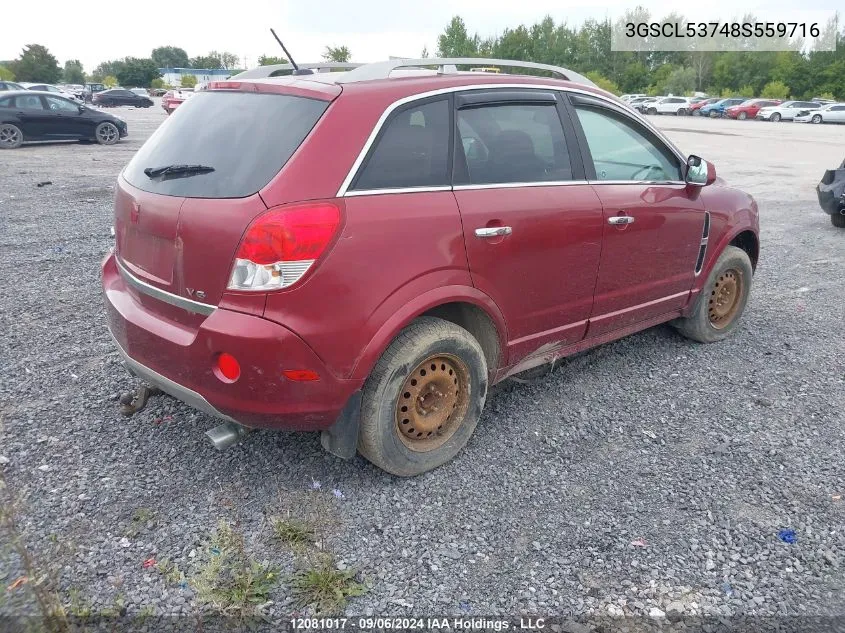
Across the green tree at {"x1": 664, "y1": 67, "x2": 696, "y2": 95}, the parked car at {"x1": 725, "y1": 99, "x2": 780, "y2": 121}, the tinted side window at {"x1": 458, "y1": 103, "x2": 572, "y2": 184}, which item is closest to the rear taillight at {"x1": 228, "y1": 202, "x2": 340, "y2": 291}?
the tinted side window at {"x1": 458, "y1": 103, "x2": 572, "y2": 184}

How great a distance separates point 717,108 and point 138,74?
75206 millimetres

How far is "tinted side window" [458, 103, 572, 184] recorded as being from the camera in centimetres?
342

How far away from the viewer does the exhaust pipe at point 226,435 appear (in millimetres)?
3010

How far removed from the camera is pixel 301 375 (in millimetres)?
2834

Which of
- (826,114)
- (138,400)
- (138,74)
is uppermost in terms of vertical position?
(138,74)

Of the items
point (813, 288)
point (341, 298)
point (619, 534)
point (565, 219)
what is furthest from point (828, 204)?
point (341, 298)

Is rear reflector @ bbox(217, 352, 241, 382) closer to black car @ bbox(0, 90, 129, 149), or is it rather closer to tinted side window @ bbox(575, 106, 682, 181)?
tinted side window @ bbox(575, 106, 682, 181)

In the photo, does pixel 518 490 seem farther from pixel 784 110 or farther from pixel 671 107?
pixel 671 107

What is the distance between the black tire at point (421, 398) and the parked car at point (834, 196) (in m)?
8.25

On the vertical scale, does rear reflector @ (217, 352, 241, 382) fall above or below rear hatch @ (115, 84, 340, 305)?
below

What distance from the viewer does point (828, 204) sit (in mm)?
9695

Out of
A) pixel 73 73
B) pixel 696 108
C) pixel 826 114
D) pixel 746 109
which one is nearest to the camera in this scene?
pixel 826 114

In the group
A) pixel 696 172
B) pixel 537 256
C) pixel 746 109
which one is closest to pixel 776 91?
pixel 746 109

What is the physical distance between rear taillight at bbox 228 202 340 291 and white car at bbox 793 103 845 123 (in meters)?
47.1
